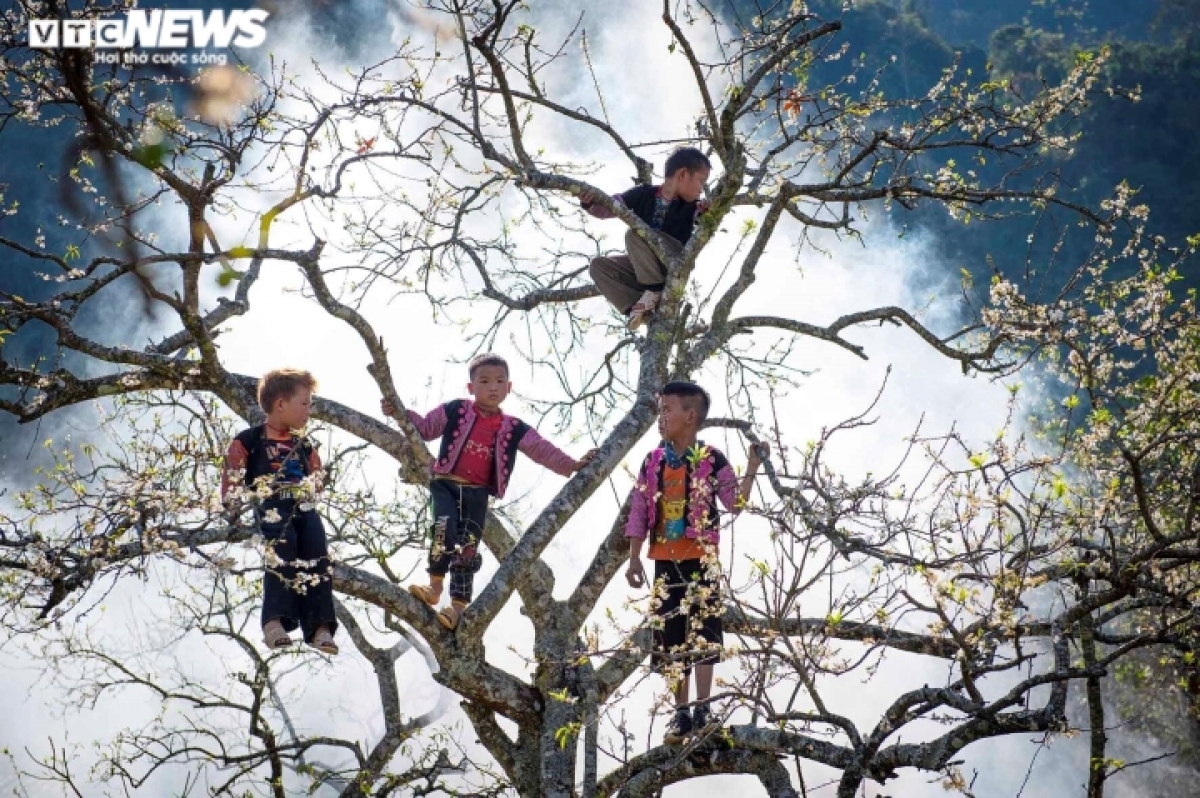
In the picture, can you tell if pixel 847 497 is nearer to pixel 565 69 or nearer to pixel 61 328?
pixel 61 328

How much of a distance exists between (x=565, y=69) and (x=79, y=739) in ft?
86.0

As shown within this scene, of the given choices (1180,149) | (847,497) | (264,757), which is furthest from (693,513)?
(1180,149)

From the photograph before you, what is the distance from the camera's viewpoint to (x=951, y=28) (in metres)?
41.7

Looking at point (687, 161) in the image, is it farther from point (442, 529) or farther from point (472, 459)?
point (442, 529)

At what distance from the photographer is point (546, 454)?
6.49 metres

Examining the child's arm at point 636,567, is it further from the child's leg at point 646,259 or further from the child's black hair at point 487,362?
the child's leg at point 646,259

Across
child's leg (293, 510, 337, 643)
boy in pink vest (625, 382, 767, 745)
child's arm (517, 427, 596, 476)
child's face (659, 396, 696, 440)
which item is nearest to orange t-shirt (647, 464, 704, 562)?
boy in pink vest (625, 382, 767, 745)

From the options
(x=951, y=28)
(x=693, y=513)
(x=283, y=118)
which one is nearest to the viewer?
(x=693, y=513)

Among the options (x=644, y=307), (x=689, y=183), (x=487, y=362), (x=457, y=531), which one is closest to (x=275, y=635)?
(x=457, y=531)

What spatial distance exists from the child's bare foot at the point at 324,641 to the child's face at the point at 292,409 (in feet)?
3.19

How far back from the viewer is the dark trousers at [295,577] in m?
5.51

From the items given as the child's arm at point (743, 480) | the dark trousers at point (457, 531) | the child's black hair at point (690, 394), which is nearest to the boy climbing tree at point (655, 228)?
the child's black hair at point (690, 394)

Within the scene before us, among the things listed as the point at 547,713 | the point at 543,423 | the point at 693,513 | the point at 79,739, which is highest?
the point at 79,739

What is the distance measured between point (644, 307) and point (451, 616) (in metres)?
2.10
